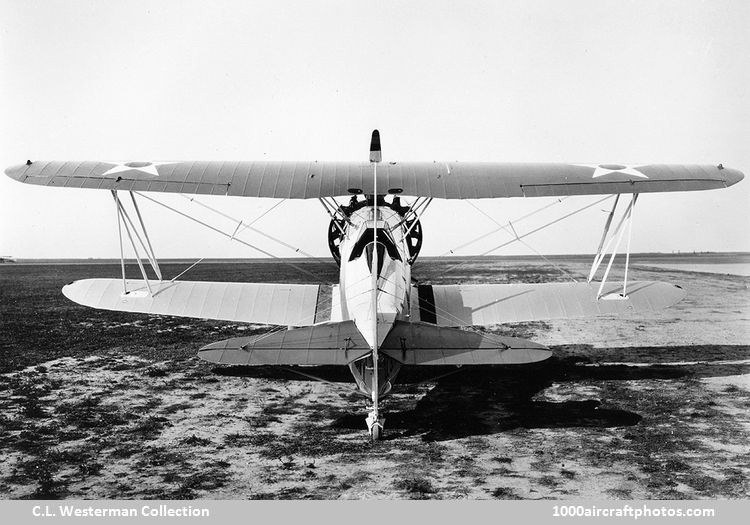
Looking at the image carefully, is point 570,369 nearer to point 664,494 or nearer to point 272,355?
point 664,494

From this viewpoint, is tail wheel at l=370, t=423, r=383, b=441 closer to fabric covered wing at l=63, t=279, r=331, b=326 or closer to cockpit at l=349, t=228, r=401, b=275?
cockpit at l=349, t=228, r=401, b=275

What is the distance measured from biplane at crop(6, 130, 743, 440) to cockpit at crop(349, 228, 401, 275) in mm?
20

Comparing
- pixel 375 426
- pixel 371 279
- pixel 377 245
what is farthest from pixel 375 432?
pixel 377 245

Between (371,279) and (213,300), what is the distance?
3.95m

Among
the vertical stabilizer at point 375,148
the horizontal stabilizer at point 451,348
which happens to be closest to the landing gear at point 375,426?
the horizontal stabilizer at point 451,348

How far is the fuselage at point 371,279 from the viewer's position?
20.4 ft

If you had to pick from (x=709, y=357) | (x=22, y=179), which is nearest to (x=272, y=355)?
(x=22, y=179)

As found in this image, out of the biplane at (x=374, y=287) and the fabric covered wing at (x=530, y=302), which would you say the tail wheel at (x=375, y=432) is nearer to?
the biplane at (x=374, y=287)

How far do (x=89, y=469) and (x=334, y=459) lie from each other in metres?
2.19

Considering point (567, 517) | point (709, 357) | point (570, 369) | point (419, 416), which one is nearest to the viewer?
point (567, 517)

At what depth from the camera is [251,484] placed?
4.70m

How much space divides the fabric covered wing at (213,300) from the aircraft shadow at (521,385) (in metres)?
0.95

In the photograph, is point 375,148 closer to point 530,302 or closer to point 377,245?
point 377,245

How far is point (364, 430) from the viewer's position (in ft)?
20.7
